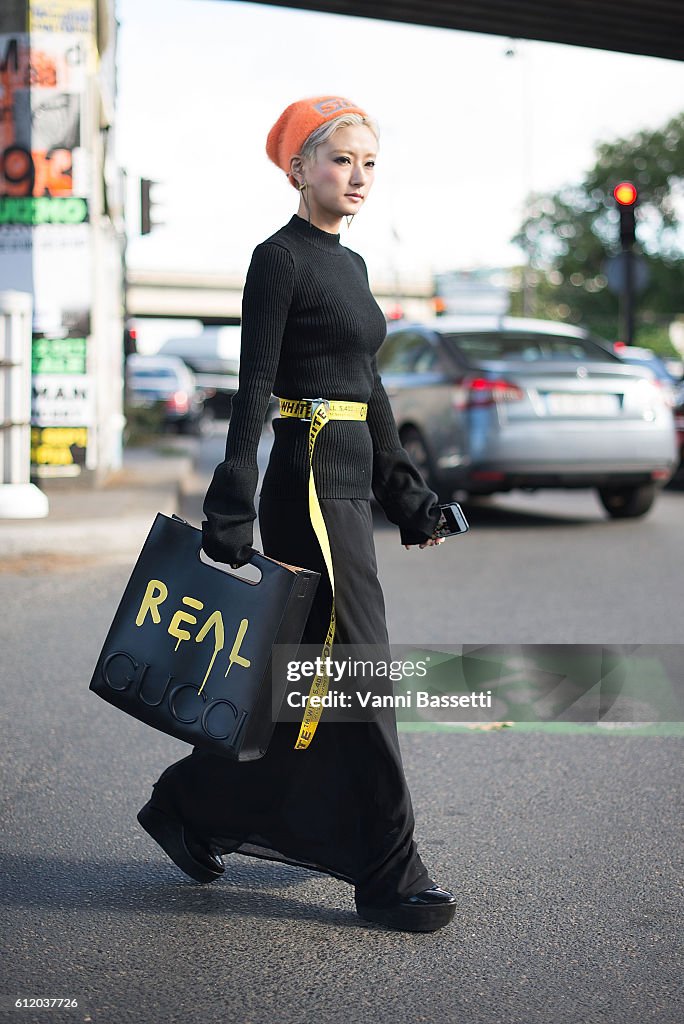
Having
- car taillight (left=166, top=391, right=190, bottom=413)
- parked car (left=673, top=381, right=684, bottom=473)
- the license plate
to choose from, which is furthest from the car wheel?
car taillight (left=166, top=391, right=190, bottom=413)

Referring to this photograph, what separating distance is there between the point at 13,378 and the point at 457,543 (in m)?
3.86

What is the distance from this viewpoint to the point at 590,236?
72.9m

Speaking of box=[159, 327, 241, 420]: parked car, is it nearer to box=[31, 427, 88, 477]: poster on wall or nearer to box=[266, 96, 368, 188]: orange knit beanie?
box=[31, 427, 88, 477]: poster on wall

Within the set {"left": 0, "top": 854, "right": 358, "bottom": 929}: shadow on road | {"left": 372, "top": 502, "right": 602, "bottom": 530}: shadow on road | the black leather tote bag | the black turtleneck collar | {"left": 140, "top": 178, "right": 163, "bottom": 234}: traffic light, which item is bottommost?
{"left": 372, "top": 502, "right": 602, "bottom": 530}: shadow on road

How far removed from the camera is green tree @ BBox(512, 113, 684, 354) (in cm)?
6925

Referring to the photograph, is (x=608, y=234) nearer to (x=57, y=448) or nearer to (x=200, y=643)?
(x=57, y=448)

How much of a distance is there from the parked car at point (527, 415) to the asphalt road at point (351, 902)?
5610 mm

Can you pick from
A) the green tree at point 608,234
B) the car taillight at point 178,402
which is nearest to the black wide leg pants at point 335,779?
the car taillight at point 178,402

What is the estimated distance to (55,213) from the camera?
1370cm

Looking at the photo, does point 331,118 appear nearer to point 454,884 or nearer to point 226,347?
point 454,884

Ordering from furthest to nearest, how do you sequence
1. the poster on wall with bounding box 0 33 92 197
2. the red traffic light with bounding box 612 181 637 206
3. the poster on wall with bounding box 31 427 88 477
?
the red traffic light with bounding box 612 181 637 206 → the poster on wall with bounding box 31 427 88 477 → the poster on wall with bounding box 0 33 92 197

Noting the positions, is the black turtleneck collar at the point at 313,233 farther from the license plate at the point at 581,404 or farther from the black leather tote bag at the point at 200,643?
the license plate at the point at 581,404

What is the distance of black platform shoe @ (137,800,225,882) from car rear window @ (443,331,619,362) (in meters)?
8.49

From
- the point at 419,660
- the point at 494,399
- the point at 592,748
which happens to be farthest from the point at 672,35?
the point at 592,748
